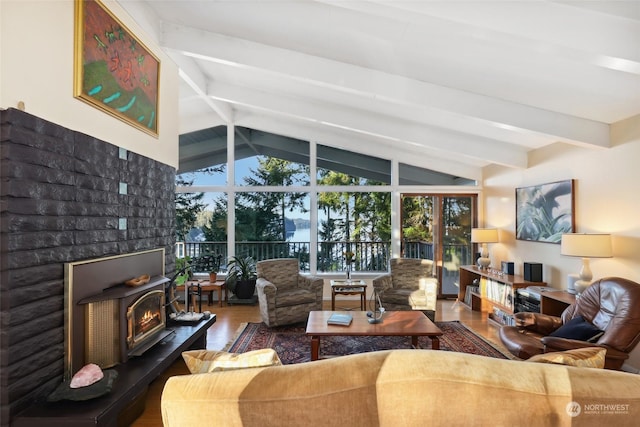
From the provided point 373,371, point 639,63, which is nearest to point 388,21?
point 639,63

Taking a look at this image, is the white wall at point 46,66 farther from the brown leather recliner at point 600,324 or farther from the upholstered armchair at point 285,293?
the brown leather recliner at point 600,324

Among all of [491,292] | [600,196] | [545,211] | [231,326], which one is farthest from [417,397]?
[491,292]

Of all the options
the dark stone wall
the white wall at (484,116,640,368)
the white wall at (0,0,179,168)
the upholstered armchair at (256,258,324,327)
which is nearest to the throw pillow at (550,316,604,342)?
the white wall at (484,116,640,368)

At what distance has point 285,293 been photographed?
4797mm

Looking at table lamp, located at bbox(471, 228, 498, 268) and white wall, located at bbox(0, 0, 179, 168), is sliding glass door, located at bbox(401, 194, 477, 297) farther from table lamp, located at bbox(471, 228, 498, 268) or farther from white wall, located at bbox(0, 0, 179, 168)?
white wall, located at bbox(0, 0, 179, 168)

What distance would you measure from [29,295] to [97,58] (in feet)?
5.59

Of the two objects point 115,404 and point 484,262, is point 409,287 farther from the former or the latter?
point 115,404

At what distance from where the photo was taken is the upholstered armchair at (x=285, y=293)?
454 cm

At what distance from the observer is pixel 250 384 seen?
131cm

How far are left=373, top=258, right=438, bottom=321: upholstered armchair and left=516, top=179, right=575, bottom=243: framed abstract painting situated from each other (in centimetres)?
142

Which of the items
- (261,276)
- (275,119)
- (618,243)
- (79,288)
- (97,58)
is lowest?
(261,276)

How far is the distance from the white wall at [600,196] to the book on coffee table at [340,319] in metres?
2.61

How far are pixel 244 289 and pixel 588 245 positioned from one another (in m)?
4.79

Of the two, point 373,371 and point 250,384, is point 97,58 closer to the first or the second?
point 250,384
